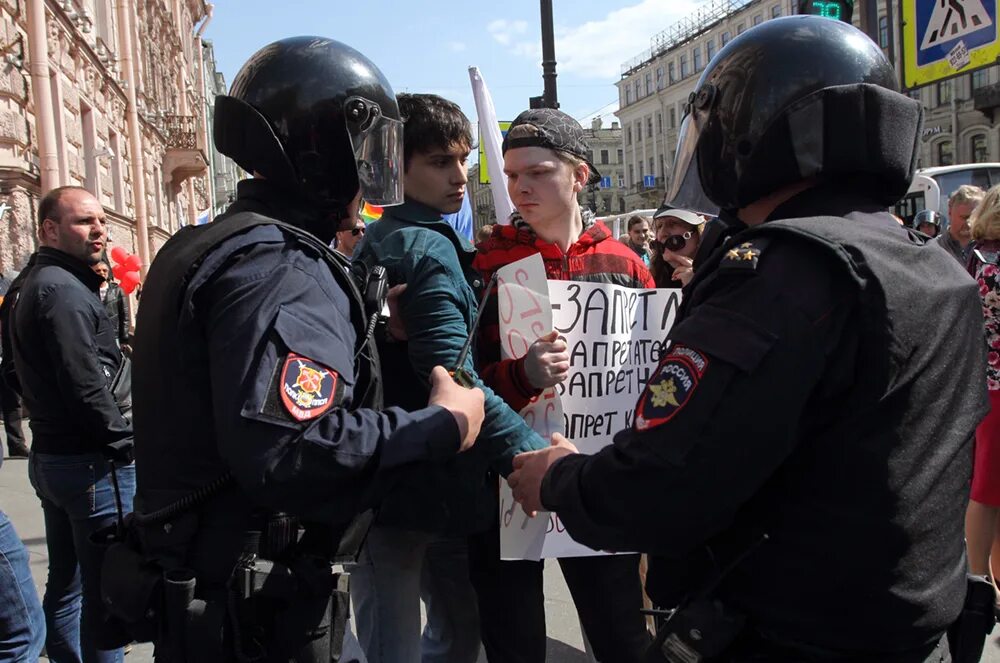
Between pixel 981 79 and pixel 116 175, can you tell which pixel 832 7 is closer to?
pixel 116 175

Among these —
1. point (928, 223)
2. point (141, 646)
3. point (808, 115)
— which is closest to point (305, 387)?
point (808, 115)

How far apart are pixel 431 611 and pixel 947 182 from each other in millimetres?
19448

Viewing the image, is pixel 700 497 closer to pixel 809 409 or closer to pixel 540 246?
pixel 809 409

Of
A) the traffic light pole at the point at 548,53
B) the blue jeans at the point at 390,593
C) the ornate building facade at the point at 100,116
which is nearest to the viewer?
the blue jeans at the point at 390,593

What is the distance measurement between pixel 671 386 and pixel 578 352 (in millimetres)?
1221

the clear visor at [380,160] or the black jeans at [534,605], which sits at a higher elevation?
the clear visor at [380,160]

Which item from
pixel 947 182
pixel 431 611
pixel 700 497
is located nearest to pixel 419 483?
pixel 431 611

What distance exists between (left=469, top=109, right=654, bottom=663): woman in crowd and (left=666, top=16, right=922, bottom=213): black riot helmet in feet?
2.98

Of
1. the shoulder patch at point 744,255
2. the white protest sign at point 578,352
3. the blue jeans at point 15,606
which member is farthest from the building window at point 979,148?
the blue jeans at point 15,606

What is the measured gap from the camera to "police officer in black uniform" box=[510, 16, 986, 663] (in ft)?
4.17

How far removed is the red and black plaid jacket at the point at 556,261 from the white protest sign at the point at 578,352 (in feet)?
0.40

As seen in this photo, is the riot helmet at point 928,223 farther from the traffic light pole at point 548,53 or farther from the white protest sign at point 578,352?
the white protest sign at point 578,352

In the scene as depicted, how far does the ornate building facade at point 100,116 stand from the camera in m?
10.8

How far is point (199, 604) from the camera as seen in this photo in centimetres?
164
